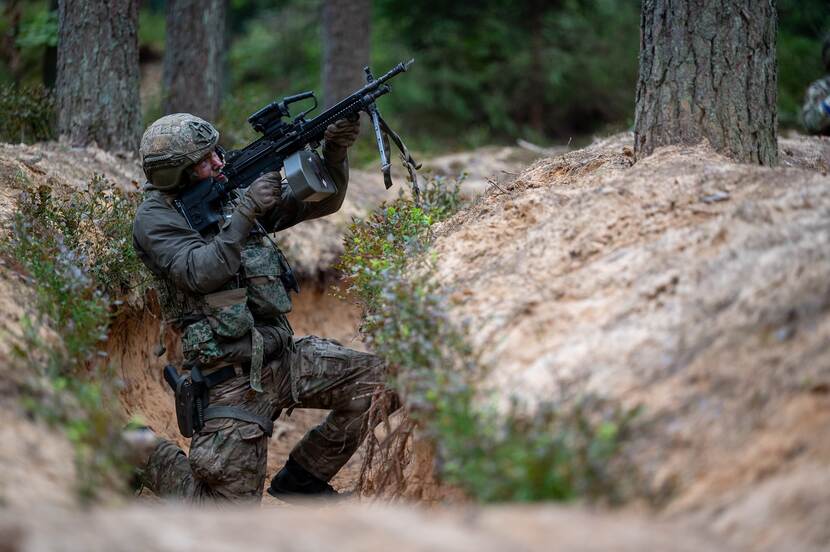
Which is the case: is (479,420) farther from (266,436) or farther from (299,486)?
(299,486)

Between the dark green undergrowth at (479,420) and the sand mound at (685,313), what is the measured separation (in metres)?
0.13

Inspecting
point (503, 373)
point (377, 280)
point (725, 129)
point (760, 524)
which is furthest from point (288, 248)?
point (760, 524)

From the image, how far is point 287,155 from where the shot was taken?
599cm

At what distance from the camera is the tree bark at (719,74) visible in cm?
566

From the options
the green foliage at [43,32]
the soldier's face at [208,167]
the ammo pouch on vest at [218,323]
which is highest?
the green foliage at [43,32]

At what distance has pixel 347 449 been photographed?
6.29 m

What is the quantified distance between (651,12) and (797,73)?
1074 cm

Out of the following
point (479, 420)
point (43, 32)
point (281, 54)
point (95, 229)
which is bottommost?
point (479, 420)

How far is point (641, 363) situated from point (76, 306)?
298cm

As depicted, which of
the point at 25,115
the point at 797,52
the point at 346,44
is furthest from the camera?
the point at 797,52

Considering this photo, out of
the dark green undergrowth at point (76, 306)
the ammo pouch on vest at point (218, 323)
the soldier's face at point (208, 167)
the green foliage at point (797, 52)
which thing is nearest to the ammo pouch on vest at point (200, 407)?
the ammo pouch on vest at point (218, 323)

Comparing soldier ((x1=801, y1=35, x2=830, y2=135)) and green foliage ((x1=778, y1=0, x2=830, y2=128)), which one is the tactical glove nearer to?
soldier ((x1=801, y1=35, x2=830, y2=135))

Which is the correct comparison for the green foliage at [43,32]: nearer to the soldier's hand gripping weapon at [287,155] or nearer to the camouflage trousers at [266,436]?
the soldier's hand gripping weapon at [287,155]

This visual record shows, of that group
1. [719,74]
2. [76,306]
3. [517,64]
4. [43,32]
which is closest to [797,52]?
[517,64]
